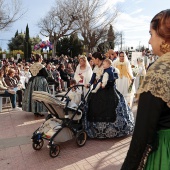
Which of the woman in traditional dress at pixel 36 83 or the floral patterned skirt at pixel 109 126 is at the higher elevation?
the woman in traditional dress at pixel 36 83

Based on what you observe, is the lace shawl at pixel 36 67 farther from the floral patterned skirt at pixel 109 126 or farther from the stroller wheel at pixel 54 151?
the stroller wheel at pixel 54 151

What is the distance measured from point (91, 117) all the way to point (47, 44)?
24544 mm

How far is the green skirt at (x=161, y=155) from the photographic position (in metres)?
1.41

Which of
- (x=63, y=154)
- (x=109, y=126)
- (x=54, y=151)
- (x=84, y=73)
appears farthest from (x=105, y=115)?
(x=84, y=73)

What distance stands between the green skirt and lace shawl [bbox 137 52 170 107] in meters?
0.23

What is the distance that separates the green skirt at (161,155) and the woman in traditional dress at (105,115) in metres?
3.12

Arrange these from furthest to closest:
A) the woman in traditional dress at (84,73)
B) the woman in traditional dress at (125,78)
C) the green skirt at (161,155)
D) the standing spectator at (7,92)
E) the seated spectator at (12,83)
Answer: the seated spectator at (12,83) → the standing spectator at (7,92) → the woman in traditional dress at (125,78) → the woman in traditional dress at (84,73) → the green skirt at (161,155)

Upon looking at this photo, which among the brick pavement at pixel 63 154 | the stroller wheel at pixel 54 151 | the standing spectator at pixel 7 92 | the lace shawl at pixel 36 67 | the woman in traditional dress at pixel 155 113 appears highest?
the lace shawl at pixel 36 67

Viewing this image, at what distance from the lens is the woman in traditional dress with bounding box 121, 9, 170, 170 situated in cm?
130

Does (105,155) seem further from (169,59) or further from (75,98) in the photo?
(169,59)

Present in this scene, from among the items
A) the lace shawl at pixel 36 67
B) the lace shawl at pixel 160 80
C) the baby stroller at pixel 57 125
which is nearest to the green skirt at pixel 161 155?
the lace shawl at pixel 160 80

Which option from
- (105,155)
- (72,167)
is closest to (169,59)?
(72,167)

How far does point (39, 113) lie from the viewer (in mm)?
6559

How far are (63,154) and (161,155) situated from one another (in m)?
2.82
